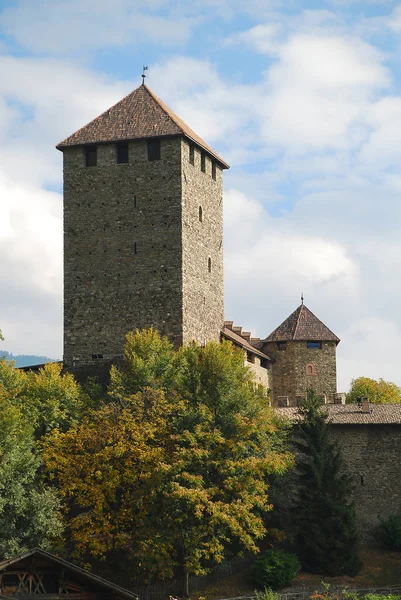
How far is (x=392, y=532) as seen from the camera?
4794 cm

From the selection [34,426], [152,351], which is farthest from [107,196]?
[34,426]

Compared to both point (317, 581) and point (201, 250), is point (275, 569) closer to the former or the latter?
point (317, 581)

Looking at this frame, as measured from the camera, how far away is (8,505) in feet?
143

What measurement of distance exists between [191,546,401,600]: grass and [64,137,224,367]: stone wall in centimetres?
1267

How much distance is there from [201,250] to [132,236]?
360 cm

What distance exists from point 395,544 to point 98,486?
11.9 meters

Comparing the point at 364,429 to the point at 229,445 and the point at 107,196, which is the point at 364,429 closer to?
the point at 229,445

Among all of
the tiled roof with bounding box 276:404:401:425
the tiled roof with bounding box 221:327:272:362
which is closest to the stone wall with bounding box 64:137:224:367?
the tiled roof with bounding box 221:327:272:362

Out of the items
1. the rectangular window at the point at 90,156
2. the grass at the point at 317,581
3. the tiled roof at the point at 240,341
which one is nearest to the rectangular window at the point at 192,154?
the rectangular window at the point at 90,156

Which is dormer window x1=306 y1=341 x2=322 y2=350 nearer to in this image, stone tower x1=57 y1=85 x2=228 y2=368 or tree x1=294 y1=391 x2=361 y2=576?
stone tower x1=57 y1=85 x2=228 y2=368

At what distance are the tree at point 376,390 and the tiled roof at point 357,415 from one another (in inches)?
1020

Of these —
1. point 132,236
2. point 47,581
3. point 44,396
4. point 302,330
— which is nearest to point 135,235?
point 132,236

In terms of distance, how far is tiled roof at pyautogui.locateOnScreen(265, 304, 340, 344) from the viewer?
63.2 meters

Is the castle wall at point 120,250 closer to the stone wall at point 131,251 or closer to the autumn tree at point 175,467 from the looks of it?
the stone wall at point 131,251
